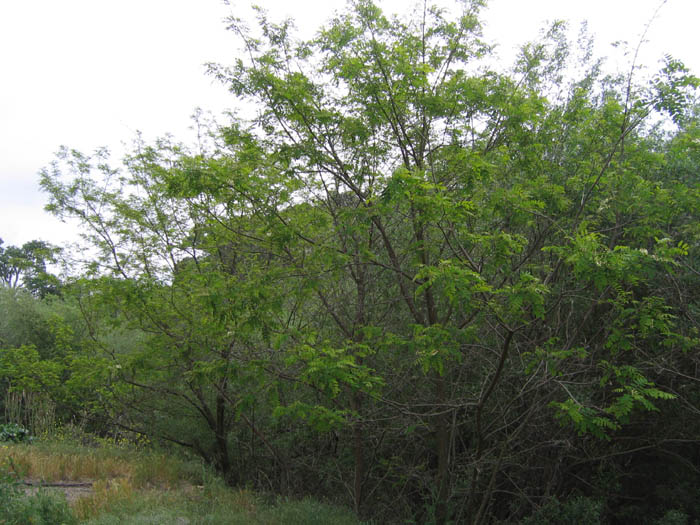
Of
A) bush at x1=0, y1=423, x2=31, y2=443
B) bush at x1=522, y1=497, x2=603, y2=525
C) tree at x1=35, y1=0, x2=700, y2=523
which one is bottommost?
bush at x1=522, y1=497, x2=603, y2=525

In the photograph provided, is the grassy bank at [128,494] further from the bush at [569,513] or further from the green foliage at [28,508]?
the bush at [569,513]

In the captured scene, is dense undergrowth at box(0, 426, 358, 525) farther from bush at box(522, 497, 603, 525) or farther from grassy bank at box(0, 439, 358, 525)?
bush at box(522, 497, 603, 525)

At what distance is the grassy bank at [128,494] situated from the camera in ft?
17.7

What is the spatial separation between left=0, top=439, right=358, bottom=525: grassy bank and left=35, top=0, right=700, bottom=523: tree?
3.90 ft

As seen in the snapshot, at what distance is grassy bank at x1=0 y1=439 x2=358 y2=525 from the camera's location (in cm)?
539

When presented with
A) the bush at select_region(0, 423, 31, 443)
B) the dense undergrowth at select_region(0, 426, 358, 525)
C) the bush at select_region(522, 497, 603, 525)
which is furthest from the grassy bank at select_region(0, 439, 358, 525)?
the bush at select_region(522, 497, 603, 525)

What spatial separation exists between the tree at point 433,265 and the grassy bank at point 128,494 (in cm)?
119

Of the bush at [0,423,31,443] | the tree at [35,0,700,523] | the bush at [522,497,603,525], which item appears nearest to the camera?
the tree at [35,0,700,523]

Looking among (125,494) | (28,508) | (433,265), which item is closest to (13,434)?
(125,494)

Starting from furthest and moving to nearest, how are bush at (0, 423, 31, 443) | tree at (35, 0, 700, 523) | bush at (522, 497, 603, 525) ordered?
bush at (0, 423, 31, 443)
bush at (522, 497, 603, 525)
tree at (35, 0, 700, 523)

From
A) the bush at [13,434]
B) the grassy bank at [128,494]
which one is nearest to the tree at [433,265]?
the grassy bank at [128,494]

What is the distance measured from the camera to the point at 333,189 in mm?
6914

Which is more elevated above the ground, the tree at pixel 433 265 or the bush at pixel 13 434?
the tree at pixel 433 265

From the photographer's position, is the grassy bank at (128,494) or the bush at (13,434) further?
the bush at (13,434)
